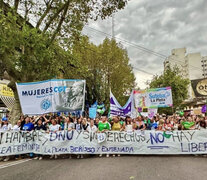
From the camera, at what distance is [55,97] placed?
7504mm

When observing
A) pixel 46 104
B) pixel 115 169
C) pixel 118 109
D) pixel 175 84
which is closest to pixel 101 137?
pixel 115 169

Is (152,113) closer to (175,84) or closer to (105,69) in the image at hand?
(105,69)

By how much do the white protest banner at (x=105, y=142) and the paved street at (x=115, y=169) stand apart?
561 millimetres

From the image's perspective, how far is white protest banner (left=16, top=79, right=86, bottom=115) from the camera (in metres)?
7.53

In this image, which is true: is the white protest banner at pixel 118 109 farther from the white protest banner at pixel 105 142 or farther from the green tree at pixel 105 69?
the green tree at pixel 105 69

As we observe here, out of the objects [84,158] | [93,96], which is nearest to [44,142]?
[84,158]

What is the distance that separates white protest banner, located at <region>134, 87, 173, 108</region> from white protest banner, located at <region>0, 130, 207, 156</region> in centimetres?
456

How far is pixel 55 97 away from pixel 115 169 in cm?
346

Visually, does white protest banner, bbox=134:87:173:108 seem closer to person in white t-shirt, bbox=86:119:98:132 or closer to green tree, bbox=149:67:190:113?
person in white t-shirt, bbox=86:119:98:132

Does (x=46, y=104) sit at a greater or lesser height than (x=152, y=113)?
greater

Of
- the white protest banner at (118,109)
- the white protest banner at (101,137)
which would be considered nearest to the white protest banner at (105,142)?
the white protest banner at (101,137)

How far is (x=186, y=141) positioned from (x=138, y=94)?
5.47 m

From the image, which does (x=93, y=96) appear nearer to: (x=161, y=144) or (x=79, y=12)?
(x=79, y=12)

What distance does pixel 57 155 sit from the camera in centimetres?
801
